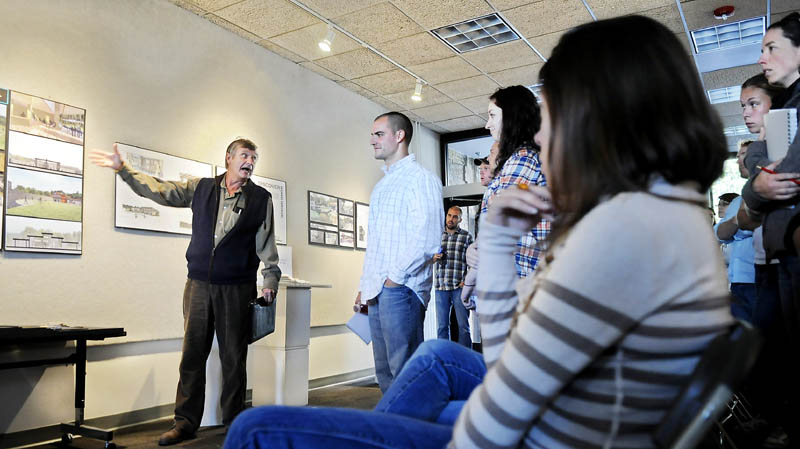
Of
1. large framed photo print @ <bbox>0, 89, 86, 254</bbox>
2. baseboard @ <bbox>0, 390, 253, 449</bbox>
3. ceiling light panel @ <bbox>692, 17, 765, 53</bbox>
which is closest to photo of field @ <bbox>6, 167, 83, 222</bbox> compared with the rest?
large framed photo print @ <bbox>0, 89, 86, 254</bbox>

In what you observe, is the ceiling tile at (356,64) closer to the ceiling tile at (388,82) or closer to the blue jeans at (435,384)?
the ceiling tile at (388,82)

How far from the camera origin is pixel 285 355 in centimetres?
389

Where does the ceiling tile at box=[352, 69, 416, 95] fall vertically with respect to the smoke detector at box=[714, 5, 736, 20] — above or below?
below

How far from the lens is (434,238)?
104 inches

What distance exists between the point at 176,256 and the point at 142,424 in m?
1.15

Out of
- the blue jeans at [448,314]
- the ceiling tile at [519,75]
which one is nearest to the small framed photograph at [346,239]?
the blue jeans at [448,314]

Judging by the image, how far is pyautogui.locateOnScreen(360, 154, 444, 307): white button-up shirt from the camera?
2.53 m

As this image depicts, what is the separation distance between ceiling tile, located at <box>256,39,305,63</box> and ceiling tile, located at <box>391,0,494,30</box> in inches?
49.7

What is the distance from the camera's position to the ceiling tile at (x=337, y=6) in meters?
4.18

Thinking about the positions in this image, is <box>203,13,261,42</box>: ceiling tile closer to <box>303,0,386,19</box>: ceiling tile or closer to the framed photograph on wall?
<box>303,0,386,19</box>: ceiling tile

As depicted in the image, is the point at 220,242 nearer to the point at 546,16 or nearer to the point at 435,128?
the point at 546,16

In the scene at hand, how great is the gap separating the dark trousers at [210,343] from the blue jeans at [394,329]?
996mm

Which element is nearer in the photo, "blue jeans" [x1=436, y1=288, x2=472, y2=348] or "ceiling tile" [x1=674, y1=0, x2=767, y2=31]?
"ceiling tile" [x1=674, y1=0, x2=767, y2=31]

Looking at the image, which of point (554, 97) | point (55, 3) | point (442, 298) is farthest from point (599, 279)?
point (442, 298)
